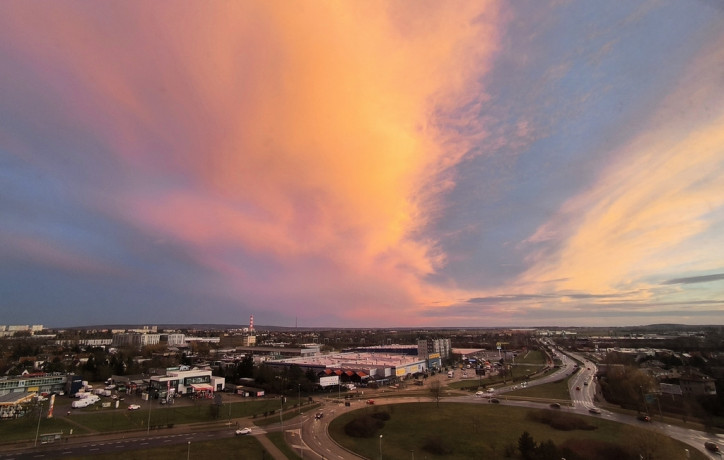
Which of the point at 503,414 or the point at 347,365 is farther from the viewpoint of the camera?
Result: the point at 347,365

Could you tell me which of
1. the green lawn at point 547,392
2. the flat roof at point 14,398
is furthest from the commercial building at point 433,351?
the flat roof at point 14,398

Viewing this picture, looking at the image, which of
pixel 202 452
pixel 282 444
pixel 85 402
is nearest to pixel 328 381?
pixel 282 444

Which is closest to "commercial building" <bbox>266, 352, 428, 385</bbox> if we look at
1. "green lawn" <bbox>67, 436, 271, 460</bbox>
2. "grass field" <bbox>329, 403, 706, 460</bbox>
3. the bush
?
"grass field" <bbox>329, 403, 706, 460</bbox>

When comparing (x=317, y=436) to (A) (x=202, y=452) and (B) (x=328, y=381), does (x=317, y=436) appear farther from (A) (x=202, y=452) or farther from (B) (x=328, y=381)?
(B) (x=328, y=381)

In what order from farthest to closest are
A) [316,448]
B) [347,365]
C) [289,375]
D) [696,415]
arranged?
[347,365] → [289,375] → [696,415] → [316,448]

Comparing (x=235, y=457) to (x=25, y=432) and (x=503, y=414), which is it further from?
(x=503, y=414)

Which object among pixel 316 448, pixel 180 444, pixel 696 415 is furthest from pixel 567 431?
pixel 180 444
